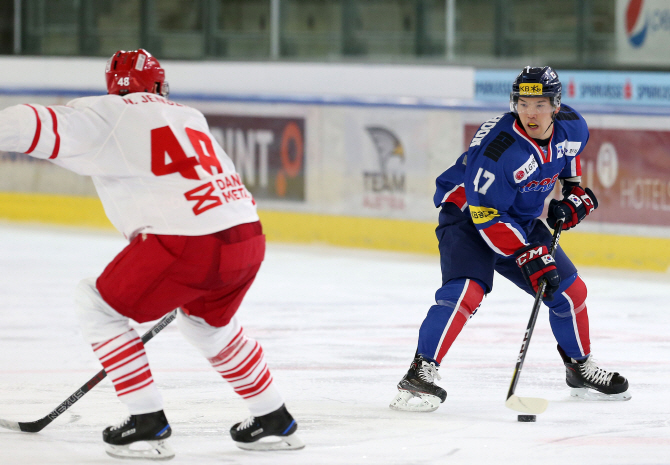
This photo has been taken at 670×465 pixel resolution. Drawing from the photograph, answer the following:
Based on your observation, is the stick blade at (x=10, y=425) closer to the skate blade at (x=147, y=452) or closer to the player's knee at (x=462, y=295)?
the skate blade at (x=147, y=452)

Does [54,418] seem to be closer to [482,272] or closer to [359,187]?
[482,272]

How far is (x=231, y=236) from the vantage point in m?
3.15

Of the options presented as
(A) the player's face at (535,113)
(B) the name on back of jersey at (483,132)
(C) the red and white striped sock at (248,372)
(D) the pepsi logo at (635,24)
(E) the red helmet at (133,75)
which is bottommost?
(C) the red and white striped sock at (248,372)

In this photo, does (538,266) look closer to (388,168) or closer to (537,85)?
(537,85)

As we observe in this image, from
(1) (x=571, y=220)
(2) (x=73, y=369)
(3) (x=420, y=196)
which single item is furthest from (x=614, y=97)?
(2) (x=73, y=369)

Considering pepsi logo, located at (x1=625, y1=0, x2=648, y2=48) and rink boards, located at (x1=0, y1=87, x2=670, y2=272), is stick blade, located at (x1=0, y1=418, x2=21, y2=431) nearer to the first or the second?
rink boards, located at (x1=0, y1=87, x2=670, y2=272)

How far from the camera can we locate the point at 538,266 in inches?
150

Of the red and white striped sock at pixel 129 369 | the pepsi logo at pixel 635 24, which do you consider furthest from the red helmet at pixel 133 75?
the pepsi logo at pixel 635 24

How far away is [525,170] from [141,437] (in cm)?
152

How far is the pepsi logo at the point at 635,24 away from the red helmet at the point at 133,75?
564cm

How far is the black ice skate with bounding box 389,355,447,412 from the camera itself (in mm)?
3869

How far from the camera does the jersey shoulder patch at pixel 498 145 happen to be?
382cm

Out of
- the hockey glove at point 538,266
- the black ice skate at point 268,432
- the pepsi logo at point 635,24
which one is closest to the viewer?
the black ice skate at point 268,432

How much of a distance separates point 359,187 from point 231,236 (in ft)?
16.1
